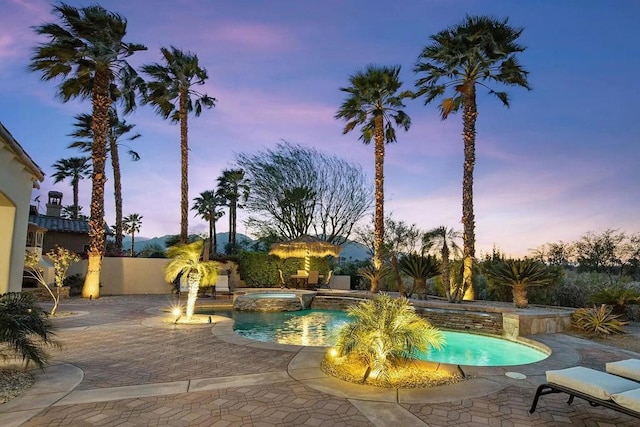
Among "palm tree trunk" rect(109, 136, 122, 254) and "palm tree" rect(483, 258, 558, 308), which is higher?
"palm tree trunk" rect(109, 136, 122, 254)

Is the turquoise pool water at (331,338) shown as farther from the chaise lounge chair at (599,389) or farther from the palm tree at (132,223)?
the palm tree at (132,223)

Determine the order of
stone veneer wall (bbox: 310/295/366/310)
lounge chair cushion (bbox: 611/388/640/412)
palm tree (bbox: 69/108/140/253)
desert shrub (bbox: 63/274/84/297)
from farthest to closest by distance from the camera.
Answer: palm tree (bbox: 69/108/140/253), desert shrub (bbox: 63/274/84/297), stone veneer wall (bbox: 310/295/366/310), lounge chair cushion (bbox: 611/388/640/412)

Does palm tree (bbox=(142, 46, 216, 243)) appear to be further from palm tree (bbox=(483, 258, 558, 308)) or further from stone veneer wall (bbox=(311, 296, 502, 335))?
palm tree (bbox=(483, 258, 558, 308))

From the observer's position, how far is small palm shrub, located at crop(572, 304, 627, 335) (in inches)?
315

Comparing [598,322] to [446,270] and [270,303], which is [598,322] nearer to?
[446,270]

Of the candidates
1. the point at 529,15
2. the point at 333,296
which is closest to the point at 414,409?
the point at 333,296

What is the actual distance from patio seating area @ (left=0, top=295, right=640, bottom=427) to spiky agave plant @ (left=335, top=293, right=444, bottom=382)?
1.66 ft

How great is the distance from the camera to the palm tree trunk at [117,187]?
76.6 ft

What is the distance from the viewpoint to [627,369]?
3877 mm

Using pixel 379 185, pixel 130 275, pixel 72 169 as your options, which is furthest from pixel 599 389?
pixel 72 169

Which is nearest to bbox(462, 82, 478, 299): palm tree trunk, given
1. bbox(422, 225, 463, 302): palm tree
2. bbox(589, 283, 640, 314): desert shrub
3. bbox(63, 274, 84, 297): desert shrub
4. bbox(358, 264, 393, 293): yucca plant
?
bbox(422, 225, 463, 302): palm tree

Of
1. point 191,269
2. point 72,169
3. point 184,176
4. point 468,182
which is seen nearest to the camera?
point 191,269

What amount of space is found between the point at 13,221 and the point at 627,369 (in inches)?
416

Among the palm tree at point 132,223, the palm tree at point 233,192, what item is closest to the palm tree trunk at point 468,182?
the palm tree at point 233,192
